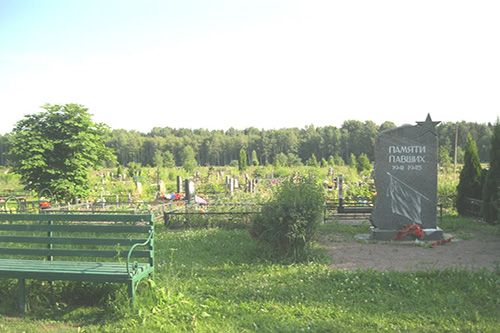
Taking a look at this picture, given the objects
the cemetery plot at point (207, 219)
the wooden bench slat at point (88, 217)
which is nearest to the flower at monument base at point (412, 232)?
the cemetery plot at point (207, 219)

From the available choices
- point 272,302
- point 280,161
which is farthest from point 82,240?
→ point 280,161

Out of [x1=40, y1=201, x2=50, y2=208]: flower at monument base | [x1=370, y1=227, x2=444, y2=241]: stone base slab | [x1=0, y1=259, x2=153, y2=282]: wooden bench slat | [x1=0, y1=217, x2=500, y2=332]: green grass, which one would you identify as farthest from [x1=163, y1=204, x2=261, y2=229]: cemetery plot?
[x1=40, y1=201, x2=50, y2=208]: flower at monument base

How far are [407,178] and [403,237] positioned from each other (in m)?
1.38

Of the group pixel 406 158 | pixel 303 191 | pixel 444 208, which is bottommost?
pixel 444 208

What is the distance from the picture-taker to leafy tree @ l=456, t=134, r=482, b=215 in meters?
11.8

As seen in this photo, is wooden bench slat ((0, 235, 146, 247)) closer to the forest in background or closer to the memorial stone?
the memorial stone

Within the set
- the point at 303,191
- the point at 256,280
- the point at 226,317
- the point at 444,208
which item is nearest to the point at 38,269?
the point at 226,317

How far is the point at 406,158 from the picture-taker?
871 cm

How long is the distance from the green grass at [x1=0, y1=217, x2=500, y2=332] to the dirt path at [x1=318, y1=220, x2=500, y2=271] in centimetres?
60

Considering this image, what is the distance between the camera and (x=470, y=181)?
39.1ft

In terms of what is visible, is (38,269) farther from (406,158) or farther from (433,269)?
(406,158)

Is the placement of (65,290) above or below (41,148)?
below

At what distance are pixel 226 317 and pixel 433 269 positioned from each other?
10.9ft

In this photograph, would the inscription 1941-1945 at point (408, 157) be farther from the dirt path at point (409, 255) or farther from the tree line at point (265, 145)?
the tree line at point (265, 145)
